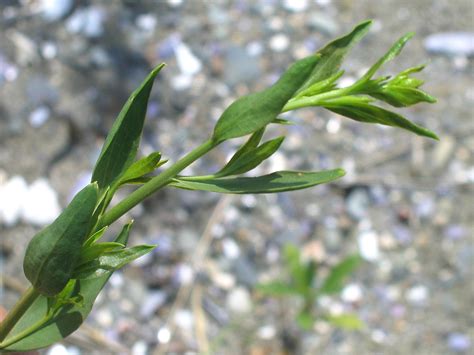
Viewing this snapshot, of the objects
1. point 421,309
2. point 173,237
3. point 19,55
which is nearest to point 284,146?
point 173,237

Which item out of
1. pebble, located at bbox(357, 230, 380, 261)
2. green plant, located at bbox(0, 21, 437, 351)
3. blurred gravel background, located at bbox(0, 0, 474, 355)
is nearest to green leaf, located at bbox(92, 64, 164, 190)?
green plant, located at bbox(0, 21, 437, 351)

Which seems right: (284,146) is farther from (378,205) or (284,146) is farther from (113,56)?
(113,56)

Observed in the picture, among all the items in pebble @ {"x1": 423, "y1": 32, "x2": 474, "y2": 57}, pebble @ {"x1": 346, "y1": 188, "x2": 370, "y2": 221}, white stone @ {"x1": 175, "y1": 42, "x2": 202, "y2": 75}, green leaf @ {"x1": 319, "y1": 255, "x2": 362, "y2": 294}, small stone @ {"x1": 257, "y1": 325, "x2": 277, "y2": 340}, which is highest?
pebble @ {"x1": 423, "y1": 32, "x2": 474, "y2": 57}

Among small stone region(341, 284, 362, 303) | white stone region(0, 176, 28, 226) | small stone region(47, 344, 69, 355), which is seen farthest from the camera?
small stone region(341, 284, 362, 303)

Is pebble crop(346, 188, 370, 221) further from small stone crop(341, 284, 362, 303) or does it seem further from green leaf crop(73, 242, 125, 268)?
green leaf crop(73, 242, 125, 268)

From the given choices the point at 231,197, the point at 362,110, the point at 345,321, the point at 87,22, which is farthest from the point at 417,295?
the point at 362,110
